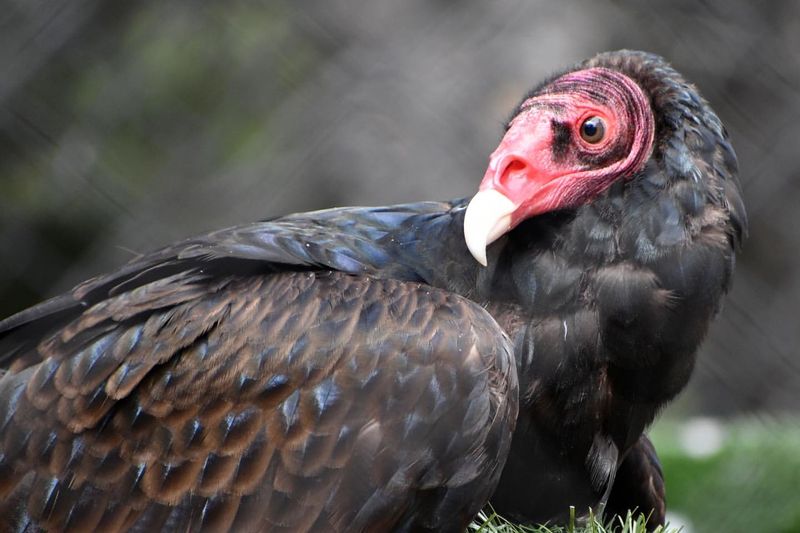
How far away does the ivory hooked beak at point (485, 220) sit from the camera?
3.08 m

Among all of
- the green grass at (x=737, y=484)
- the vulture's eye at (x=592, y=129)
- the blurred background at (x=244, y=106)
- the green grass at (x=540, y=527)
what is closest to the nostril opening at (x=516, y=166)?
the vulture's eye at (x=592, y=129)

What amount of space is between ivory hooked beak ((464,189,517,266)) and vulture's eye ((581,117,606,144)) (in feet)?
0.97

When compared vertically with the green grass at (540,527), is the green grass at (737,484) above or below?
below

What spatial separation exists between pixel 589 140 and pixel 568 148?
0.20 ft

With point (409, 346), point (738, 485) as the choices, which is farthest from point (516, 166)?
point (738, 485)

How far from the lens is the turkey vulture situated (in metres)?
2.90

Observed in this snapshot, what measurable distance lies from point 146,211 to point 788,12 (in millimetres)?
3780

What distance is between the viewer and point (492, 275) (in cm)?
329

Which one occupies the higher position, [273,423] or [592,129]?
[592,129]

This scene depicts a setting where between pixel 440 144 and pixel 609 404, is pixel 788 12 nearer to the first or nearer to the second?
pixel 440 144

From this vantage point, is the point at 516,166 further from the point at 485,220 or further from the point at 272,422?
the point at 272,422

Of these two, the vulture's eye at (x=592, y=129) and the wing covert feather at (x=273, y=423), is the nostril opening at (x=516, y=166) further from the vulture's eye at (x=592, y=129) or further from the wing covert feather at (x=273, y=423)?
the wing covert feather at (x=273, y=423)

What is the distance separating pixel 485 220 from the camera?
123 inches

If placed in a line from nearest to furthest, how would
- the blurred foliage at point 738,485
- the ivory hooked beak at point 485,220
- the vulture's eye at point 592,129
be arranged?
the ivory hooked beak at point 485,220
the vulture's eye at point 592,129
the blurred foliage at point 738,485
